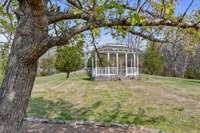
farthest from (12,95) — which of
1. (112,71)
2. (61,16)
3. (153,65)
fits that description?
(153,65)

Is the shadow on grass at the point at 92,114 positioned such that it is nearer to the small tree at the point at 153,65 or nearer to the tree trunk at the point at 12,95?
the tree trunk at the point at 12,95

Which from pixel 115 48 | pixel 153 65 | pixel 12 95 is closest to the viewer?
pixel 12 95

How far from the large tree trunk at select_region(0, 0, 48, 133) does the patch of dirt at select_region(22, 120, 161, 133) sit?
11.1 ft

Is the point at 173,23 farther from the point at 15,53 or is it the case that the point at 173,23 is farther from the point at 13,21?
the point at 13,21

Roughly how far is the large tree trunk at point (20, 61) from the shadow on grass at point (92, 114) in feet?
15.2

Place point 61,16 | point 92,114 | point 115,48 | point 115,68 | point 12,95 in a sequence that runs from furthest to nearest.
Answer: point 115,48
point 115,68
point 92,114
point 61,16
point 12,95

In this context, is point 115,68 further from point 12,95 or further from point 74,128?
point 12,95

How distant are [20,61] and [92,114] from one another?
5.66m

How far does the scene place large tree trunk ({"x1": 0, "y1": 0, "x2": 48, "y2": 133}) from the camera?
8.07ft

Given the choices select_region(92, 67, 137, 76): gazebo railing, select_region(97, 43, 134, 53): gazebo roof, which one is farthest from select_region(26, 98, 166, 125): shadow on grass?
select_region(97, 43, 134, 53): gazebo roof

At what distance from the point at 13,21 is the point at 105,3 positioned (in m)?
1.82

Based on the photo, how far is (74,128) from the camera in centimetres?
592

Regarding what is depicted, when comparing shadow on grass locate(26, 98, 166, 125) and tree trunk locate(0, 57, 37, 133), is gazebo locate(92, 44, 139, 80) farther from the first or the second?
tree trunk locate(0, 57, 37, 133)

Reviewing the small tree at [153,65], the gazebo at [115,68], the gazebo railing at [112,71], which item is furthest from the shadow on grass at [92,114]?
the small tree at [153,65]
